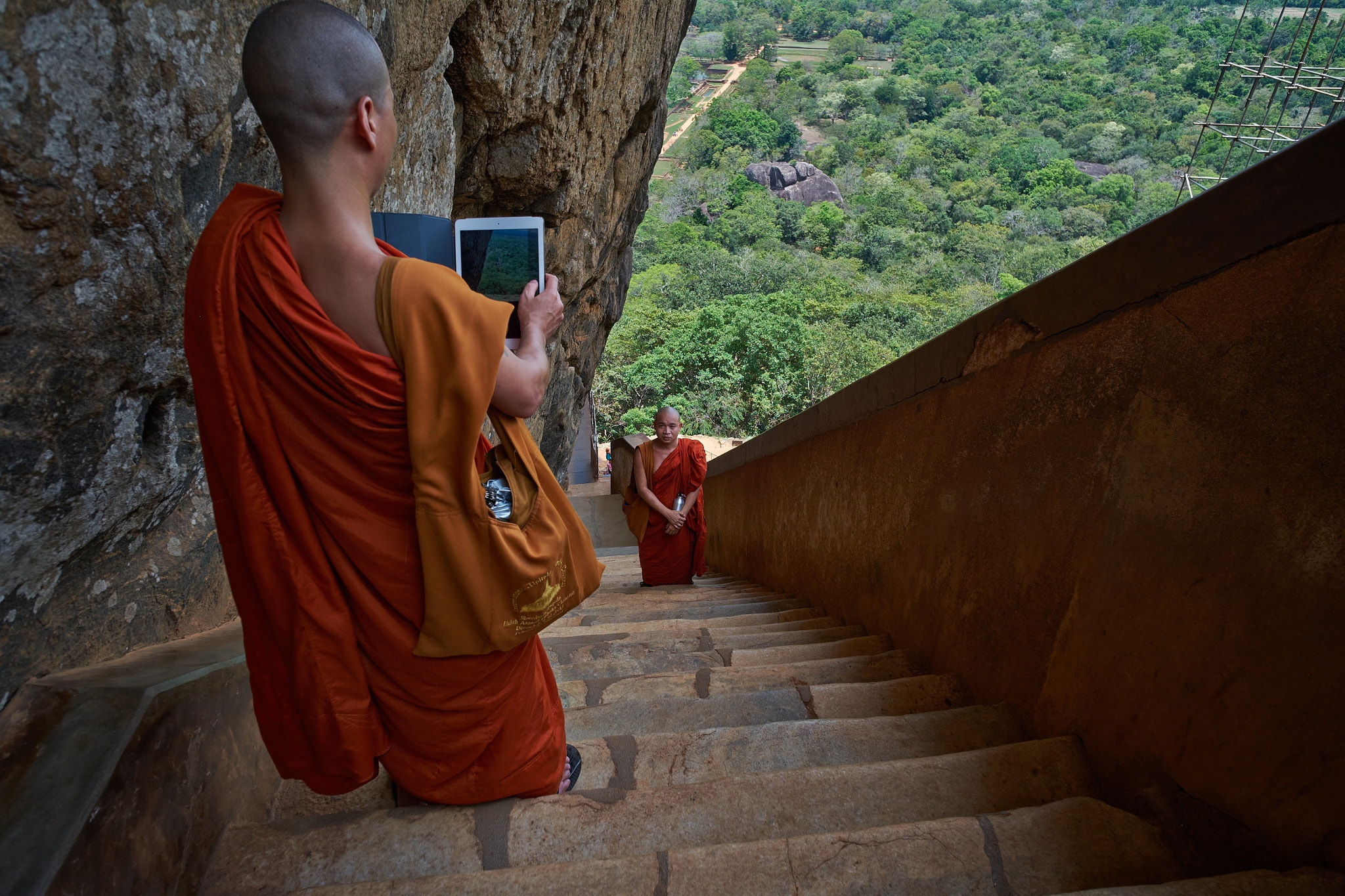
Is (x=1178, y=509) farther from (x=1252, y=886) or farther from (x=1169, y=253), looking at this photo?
(x=1252, y=886)

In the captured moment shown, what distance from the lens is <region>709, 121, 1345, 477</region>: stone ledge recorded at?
1211 mm

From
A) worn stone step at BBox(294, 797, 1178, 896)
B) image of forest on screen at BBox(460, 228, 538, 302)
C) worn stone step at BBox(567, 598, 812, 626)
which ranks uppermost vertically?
image of forest on screen at BBox(460, 228, 538, 302)

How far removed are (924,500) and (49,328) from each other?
7.20 feet

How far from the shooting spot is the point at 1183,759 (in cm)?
130

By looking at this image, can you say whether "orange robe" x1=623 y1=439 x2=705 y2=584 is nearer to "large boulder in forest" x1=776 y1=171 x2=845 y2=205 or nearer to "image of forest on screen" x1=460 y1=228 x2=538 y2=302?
"image of forest on screen" x1=460 y1=228 x2=538 y2=302

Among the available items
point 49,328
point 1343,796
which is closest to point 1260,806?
point 1343,796

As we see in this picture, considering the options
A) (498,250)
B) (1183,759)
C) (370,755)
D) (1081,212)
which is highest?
(498,250)

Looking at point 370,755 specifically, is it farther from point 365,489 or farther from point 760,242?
point 760,242

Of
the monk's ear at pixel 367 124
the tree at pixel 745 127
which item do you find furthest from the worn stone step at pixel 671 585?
the tree at pixel 745 127

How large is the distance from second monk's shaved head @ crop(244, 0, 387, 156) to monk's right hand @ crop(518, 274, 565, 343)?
422 mm

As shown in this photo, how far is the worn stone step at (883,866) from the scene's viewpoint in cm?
123

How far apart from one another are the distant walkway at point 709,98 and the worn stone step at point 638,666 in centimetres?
6259

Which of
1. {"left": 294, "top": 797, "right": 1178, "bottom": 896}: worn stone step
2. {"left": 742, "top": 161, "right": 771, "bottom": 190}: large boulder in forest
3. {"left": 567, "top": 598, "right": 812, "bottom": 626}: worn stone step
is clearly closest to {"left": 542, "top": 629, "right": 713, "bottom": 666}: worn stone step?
{"left": 567, "top": 598, "right": 812, "bottom": 626}: worn stone step

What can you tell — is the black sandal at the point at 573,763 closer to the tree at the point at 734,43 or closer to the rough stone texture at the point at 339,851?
the rough stone texture at the point at 339,851
